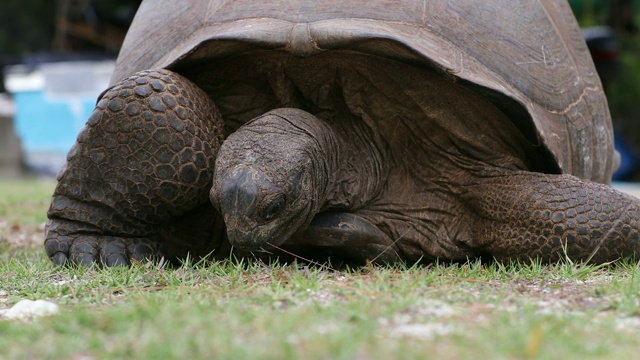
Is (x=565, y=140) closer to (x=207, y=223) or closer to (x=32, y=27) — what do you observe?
(x=207, y=223)

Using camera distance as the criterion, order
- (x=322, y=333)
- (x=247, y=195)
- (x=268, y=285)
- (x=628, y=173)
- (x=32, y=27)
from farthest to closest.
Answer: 1. (x=32, y=27)
2. (x=628, y=173)
3. (x=247, y=195)
4. (x=268, y=285)
5. (x=322, y=333)

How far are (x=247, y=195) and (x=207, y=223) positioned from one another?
843 mm

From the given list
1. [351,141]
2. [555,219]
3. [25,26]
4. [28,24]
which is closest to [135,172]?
[351,141]

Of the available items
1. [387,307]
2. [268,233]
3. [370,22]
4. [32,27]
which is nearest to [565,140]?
[370,22]

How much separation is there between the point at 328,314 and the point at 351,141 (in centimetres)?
158

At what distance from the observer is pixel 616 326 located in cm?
211

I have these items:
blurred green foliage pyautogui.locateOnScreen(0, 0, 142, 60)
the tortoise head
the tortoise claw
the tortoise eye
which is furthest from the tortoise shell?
blurred green foliage pyautogui.locateOnScreen(0, 0, 142, 60)

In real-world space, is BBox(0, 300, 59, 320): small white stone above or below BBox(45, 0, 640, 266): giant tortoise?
below

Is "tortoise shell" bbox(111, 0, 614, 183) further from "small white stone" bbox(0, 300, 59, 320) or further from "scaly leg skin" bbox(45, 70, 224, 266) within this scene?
"small white stone" bbox(0, 300, 59, 320)

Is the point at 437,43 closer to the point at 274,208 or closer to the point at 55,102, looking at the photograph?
the point at 274,208

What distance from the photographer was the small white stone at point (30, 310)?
7.72 feet

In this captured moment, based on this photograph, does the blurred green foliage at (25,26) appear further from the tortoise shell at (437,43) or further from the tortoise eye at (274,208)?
the tortoise eye at (274,208)

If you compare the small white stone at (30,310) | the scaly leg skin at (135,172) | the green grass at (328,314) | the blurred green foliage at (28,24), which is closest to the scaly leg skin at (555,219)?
the green grass at (328,314)

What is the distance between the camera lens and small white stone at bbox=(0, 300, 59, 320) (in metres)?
2.35
